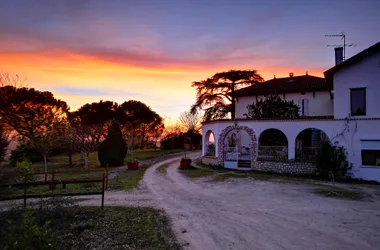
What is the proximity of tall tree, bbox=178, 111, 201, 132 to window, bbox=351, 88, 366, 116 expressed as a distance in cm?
3485

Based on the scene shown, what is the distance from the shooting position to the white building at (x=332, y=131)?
16.9 metres

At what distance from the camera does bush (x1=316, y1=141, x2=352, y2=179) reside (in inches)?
667

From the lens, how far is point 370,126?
16.8 meters

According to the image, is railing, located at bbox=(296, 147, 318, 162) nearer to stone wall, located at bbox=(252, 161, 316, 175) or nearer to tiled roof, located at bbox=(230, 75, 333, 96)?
stone wall, located at bbox=(252, 161, 316, 175)

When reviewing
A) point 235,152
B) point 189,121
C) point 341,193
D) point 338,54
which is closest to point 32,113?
point 235,152

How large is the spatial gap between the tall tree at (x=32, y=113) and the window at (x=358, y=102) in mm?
20296

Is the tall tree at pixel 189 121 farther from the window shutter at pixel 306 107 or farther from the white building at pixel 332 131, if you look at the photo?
the white building at pixel 332 131

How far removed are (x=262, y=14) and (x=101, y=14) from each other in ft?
29.6

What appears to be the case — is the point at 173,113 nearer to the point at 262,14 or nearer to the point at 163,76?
the point at 163,76

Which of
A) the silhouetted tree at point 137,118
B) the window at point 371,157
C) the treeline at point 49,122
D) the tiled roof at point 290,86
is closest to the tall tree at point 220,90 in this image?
the tiled roof at point 290,86

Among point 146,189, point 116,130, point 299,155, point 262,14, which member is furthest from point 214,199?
point 116,130

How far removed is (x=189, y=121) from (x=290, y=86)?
92.6ft

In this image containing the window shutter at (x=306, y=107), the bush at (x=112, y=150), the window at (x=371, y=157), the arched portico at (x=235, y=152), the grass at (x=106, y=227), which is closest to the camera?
the grass at (x=106, y=227)

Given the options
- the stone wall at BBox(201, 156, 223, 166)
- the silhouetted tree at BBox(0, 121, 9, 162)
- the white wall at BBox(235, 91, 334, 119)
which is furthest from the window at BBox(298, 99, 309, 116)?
the silhouetted tree at BBox(0, 121, 9, 162)
